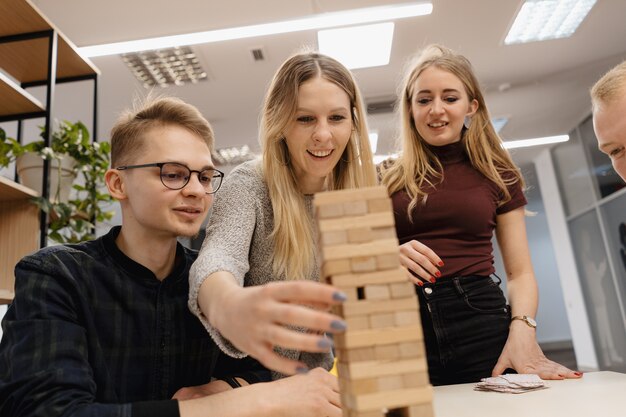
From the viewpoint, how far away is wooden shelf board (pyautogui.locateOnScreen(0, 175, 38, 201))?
7.48 ft

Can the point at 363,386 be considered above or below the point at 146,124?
below

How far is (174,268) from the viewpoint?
1.25 meters

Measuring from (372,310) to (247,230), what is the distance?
1.87 feet

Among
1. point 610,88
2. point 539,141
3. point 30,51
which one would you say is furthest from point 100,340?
point 539,141

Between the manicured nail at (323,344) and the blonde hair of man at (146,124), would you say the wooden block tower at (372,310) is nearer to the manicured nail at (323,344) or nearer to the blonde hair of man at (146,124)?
the manicured nail at (323,344)

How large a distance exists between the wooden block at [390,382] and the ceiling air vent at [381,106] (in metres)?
5.00

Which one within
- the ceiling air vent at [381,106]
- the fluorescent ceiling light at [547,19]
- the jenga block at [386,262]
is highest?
the fluorescent ceiling light at [547,19]

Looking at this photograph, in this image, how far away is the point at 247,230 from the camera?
1.10 metres

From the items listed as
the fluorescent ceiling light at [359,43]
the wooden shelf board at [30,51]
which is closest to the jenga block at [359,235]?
the wooden shelf board at [30,51]

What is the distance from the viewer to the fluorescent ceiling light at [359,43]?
12.3ft

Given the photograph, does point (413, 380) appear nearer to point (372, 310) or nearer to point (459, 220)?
point (372, 310)

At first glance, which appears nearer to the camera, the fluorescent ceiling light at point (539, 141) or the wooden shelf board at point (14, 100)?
the wooden shelf board at point (14, 100)

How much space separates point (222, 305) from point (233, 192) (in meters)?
0.48

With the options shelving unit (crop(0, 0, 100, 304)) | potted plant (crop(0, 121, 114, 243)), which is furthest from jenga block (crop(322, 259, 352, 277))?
potted plant (crop(0, 121, 114, 243))
